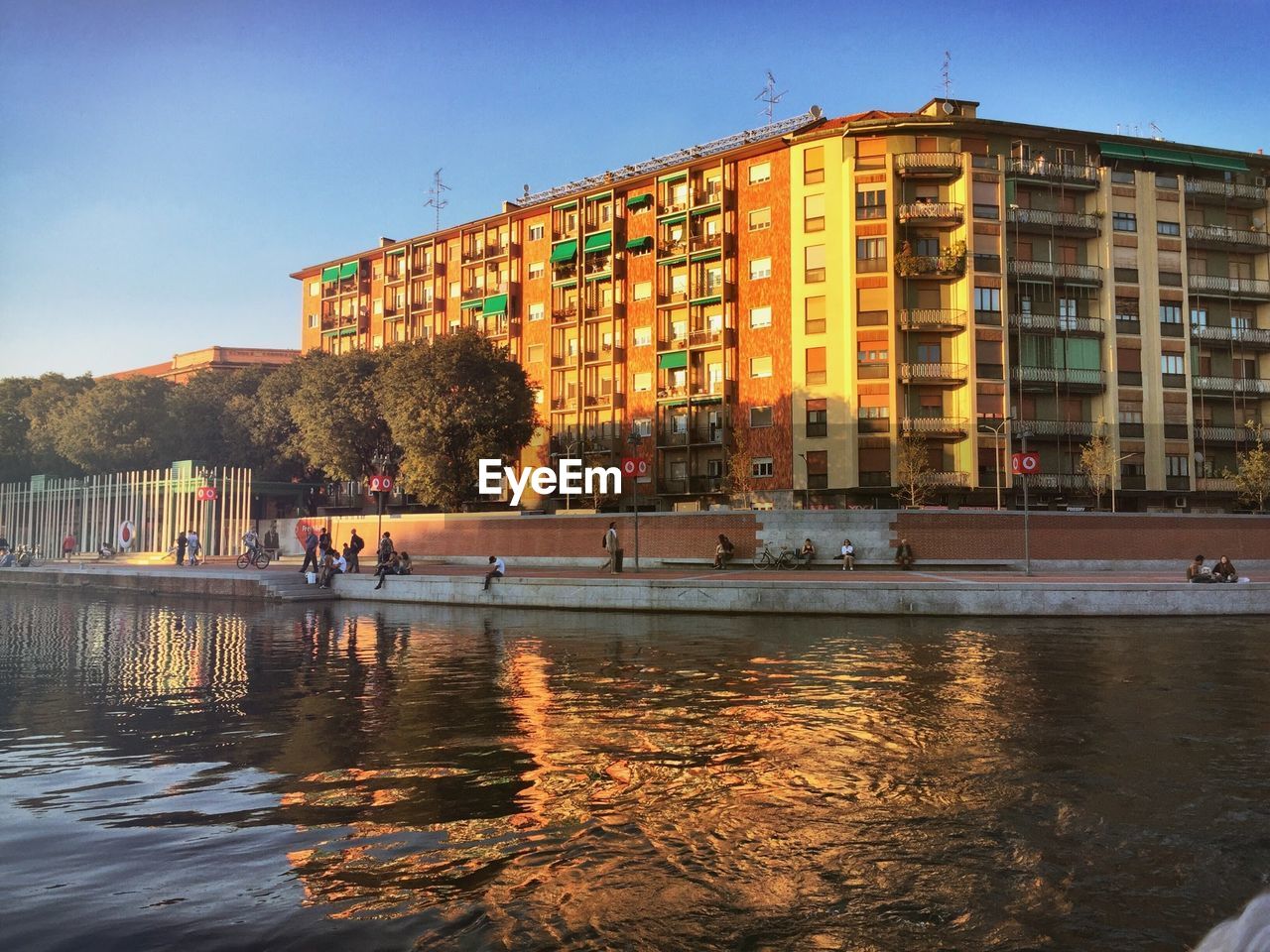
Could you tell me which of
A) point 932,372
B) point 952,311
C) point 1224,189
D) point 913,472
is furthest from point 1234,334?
point 913,472

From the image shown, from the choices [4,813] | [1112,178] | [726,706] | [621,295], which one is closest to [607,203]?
[621,295]

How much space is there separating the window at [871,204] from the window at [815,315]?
4.83 m

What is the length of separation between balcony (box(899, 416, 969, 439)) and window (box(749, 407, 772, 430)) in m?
7.38

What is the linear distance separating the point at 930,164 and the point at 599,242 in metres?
20.6

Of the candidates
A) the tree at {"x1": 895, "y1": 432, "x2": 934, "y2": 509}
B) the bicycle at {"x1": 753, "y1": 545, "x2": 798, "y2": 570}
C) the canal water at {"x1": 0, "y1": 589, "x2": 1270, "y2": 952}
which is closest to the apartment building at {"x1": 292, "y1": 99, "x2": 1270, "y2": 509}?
the tree at {"x1": 895, "y1": 432, "x2": 934, "y2": 509}

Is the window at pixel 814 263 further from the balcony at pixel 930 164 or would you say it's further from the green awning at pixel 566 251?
the green awning at pixel 566 251

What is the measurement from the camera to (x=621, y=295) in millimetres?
57656

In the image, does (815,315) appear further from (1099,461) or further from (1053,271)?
(1099,461)

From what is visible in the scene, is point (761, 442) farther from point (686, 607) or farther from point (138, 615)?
point (138, 615)

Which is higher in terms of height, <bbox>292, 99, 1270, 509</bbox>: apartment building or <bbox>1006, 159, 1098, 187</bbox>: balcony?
<bbox>1006, 159, 1098, 187</bbox>: balcony

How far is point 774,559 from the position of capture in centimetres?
3250

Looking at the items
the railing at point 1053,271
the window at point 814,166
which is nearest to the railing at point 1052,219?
the railing at point 1053,271

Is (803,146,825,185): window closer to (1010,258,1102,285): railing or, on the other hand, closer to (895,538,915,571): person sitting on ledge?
(1010,258,1102,285): railing

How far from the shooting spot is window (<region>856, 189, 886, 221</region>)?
47719mm
